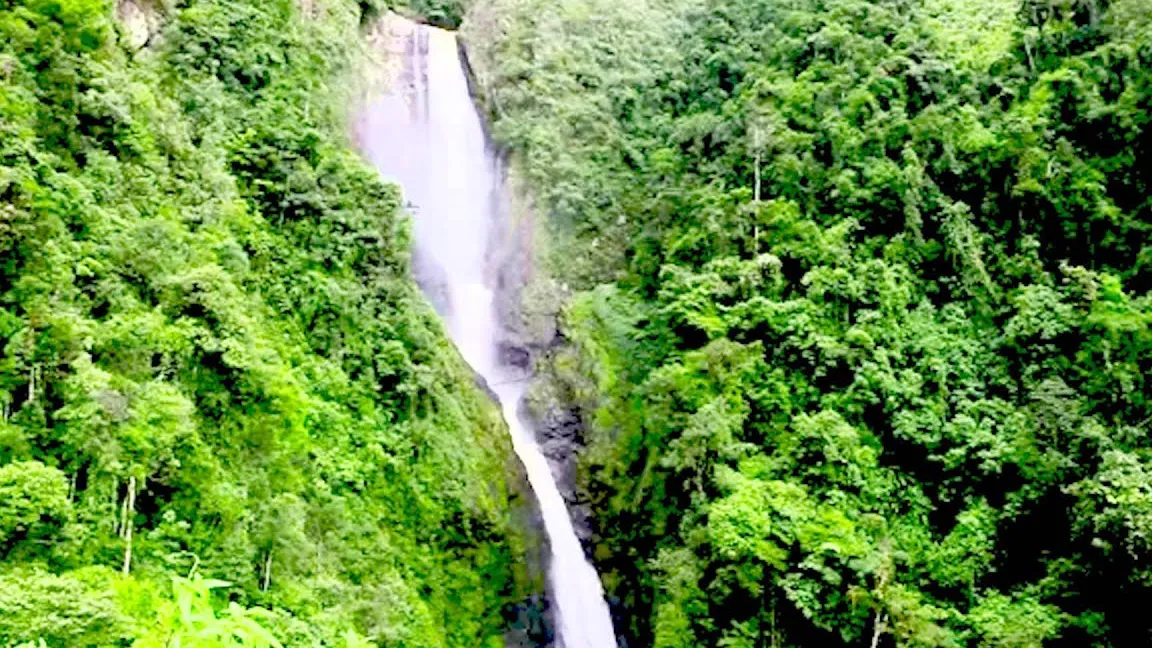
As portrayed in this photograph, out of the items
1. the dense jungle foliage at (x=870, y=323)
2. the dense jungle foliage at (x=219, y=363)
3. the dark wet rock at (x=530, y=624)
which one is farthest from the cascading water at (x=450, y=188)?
the dark wet rock at (x=530, y=624)

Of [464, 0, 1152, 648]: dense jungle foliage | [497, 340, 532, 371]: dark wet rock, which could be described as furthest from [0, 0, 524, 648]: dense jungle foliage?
[464, 0, 1152, 648]: dense jungle foliage

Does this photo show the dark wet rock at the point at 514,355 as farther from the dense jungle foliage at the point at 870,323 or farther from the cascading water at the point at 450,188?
the dense jungle foliage at the point at 870,323

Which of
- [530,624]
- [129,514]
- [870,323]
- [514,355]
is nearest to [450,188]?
[514,355]

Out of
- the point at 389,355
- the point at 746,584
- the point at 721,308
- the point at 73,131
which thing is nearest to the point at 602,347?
the point at 721,308

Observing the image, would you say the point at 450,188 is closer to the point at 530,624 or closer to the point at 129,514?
the point at 530,624

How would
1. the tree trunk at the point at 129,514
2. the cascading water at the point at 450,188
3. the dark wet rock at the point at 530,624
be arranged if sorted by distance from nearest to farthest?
the tree trunk at the point at 129,514 → the dark wet rock at the point at 530,624 → the cascading water at the point at 450,188

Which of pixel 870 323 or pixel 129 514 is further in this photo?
pixel 870 323

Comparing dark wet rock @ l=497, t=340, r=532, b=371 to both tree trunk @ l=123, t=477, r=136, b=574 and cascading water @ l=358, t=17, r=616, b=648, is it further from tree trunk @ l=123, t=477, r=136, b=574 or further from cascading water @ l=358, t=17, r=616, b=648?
tree trunk @ l=123, t=477, r=136, b=574
